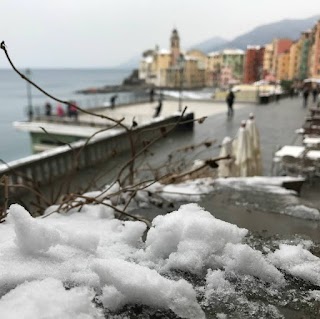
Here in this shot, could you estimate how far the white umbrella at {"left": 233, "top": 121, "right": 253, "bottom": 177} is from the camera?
784cm

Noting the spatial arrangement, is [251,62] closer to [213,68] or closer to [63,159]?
[213,68]

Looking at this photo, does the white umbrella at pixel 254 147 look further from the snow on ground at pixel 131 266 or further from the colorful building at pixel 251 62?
the colorful building at pixel 251 62

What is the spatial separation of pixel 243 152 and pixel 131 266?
6745 mm

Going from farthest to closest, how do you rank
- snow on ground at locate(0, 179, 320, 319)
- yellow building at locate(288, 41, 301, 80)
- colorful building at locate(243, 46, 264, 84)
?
1. colorful building at locate(243, 46, 264, 84)
2. yellow building at locate(288, 41, 301, 80)
3. snow on ground at locate(0, 179, 320, 319)

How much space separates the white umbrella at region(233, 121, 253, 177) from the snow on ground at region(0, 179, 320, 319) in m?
5.98

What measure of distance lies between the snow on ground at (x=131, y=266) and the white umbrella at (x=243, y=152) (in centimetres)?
598

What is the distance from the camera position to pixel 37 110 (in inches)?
968

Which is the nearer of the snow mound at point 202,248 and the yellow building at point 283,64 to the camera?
the snow mound at point 202,248

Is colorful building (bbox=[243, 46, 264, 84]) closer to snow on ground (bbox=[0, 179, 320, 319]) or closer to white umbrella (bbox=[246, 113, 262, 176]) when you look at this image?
white umbrella (bbox=[246, 113, 262, 176])

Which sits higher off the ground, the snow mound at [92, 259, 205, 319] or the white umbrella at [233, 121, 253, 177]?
the snow mound at [92, 259, 205, 319]

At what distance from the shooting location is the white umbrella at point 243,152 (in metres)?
7.84

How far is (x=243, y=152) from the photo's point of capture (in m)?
7.86

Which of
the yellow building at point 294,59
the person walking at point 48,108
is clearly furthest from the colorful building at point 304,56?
the person walking at point 48,108

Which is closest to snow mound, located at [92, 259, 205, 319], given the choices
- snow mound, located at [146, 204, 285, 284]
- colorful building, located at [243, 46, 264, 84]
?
snow mound, located at [146, 204, 285, 284]
